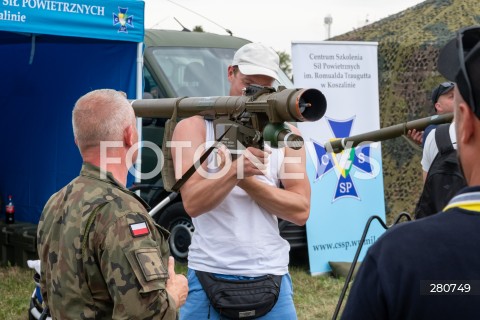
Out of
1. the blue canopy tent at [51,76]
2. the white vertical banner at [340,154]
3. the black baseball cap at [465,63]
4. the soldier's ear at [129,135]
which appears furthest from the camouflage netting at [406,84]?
the black baseball cap at [465,63]

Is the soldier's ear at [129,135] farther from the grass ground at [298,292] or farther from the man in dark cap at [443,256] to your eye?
the grass ground at [298,292]

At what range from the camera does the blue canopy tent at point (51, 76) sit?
228 inches

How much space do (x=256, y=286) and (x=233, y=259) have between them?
0.14 m

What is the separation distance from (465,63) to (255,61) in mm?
1650

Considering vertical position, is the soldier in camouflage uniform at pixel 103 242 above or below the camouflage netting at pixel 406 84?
below

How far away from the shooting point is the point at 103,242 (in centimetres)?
211

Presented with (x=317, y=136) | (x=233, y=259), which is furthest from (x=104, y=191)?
(x=317, y=136)

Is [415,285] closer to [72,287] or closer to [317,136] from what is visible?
[72,287]

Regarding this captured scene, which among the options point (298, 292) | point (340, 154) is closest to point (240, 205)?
point (298, 292)

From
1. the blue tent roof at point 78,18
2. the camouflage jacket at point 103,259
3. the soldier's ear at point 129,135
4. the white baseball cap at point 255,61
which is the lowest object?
the camouflage jacket at point 103,259

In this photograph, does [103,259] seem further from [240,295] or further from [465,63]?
[465,63]

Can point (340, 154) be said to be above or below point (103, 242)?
above

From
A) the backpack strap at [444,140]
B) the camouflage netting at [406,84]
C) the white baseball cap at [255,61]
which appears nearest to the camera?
the white baseball cap at [255,61]

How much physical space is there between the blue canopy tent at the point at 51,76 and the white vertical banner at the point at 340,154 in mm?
1793
